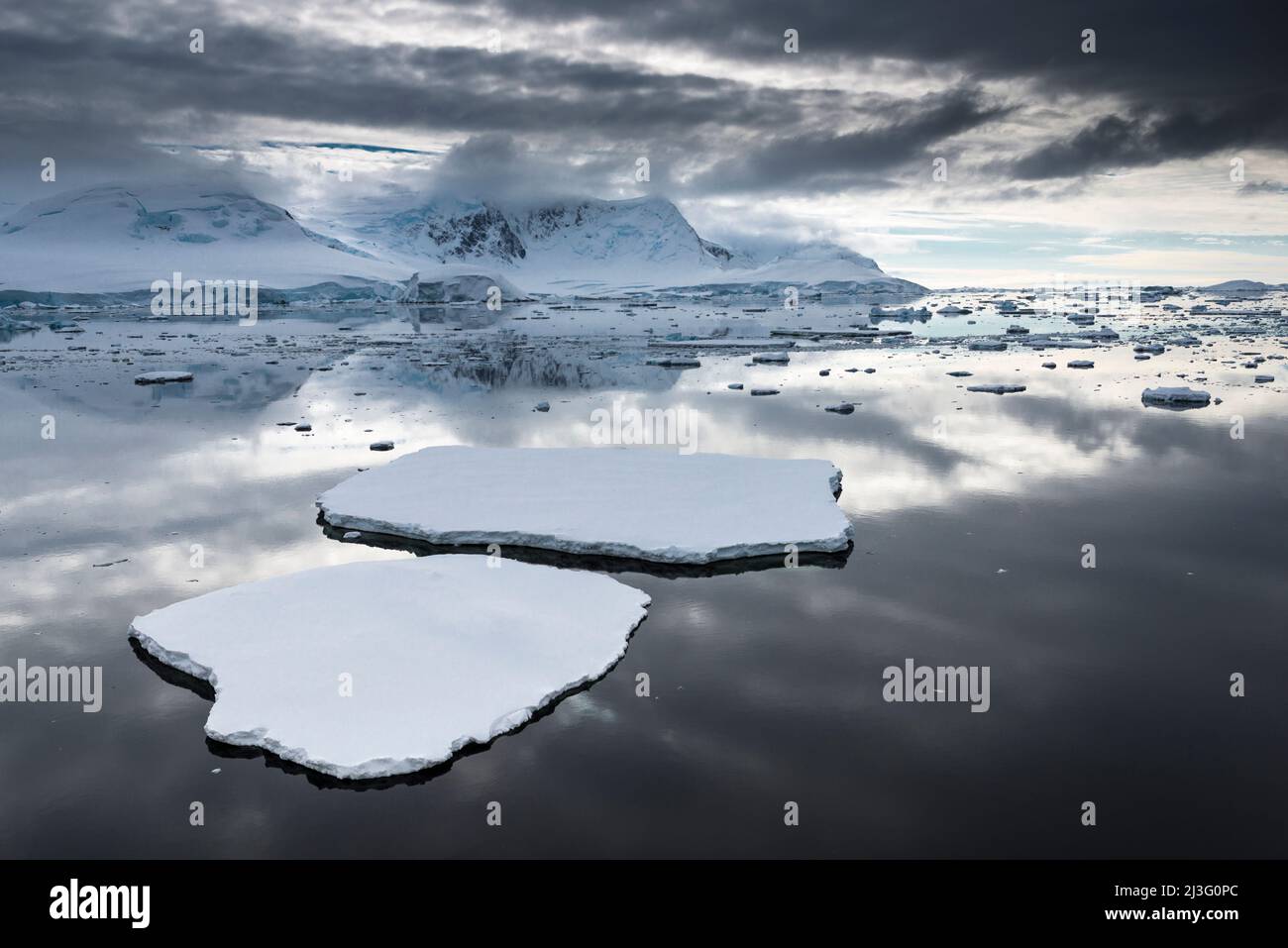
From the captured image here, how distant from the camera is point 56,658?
24.8 feet

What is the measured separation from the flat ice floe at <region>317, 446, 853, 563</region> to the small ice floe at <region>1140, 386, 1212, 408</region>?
11.9 meters

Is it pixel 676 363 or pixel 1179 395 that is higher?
pixel 676 363

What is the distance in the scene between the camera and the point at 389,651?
7.07 m

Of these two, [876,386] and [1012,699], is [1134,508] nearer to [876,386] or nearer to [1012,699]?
[1012,699]

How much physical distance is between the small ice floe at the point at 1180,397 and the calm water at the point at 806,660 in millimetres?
1810

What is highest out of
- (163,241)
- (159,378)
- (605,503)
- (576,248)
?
(576,248)

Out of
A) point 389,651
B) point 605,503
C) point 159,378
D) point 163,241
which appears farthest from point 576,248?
point 389,651

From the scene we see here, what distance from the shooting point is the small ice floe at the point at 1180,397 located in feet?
65.6

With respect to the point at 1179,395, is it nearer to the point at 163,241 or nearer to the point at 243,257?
the point at 243,257

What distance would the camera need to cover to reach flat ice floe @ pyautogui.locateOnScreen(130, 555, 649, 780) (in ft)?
19.8

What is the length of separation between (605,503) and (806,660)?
449cm

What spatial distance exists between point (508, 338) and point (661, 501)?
31703 millimetres
